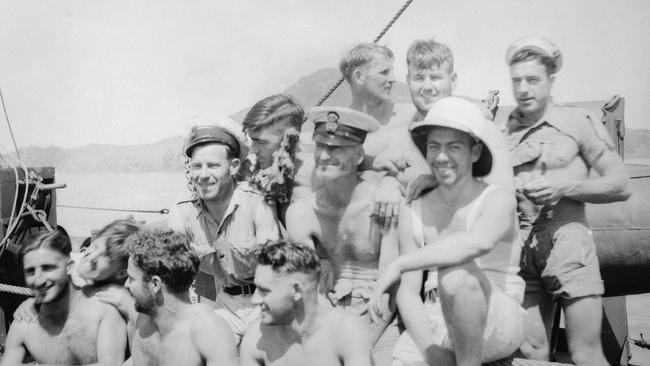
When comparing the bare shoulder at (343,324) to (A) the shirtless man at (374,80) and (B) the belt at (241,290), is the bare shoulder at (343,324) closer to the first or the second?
(B) the belt at (241,290)

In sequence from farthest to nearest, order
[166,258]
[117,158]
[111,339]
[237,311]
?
[117,158] < [237,311] < [111,339] < [166,258]

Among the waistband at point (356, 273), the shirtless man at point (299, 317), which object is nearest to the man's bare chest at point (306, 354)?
the shirtless man at point (299, 317)

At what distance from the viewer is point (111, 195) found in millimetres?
16672

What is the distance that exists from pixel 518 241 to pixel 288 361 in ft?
4.09

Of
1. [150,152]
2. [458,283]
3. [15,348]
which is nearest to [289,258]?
[458,283]

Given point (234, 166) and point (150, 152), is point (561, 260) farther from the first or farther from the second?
point (150, 152)

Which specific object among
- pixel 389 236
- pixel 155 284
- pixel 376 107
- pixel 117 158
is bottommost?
pixel 155 284

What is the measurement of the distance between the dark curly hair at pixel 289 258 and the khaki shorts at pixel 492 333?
1.87 feet

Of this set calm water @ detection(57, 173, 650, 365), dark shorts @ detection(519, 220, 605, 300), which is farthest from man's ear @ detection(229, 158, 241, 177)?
calm water @ detection(57, 173, 650, 365)

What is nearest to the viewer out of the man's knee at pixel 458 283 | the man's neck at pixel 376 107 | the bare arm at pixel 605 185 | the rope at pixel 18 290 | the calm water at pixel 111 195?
the man's knee at pixel 458 283

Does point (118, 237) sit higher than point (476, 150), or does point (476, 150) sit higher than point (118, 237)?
point (476, 150)

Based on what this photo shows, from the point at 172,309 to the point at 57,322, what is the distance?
100 centimetres

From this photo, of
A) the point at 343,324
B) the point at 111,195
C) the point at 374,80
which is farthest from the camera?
the point at 111,195

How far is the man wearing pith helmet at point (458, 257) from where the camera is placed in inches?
117
